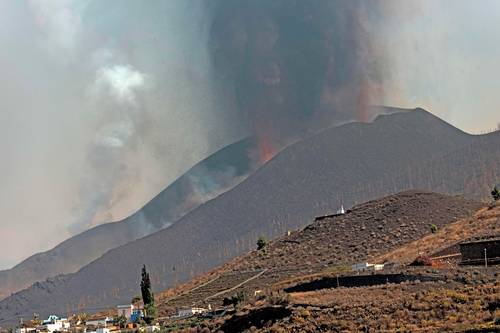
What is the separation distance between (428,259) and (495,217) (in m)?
26.1

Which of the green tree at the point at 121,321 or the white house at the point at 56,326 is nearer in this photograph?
the green tree at the point at 121,321

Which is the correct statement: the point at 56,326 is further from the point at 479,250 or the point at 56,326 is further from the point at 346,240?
the point at 479,250

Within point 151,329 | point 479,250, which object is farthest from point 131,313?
point 479,250

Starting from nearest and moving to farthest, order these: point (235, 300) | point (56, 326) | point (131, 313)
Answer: point (235, 300)
point (56, 326)
point (131, 313)

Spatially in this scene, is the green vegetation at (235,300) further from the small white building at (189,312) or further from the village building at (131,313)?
the village building at (131,313)

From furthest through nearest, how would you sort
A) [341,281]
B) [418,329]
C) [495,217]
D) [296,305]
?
[495,217], [341,281], [296,305], [418,329]

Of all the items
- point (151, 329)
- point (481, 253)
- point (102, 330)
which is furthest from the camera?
point (102, 330)

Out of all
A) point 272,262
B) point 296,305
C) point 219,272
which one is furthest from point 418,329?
point 219,272

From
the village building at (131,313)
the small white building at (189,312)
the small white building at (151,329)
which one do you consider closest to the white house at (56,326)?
the village building at (131,313)

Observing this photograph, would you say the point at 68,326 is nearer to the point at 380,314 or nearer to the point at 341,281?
the point at 341,281

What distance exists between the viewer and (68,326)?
3676 inches

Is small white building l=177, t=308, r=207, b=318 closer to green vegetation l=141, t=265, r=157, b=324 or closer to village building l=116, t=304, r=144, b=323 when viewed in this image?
green vegetation l=141, t=265, r=157, b=324

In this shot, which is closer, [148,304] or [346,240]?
[148,304]

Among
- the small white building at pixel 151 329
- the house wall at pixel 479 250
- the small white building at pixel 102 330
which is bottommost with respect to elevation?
the small white building at pixel 151 329
